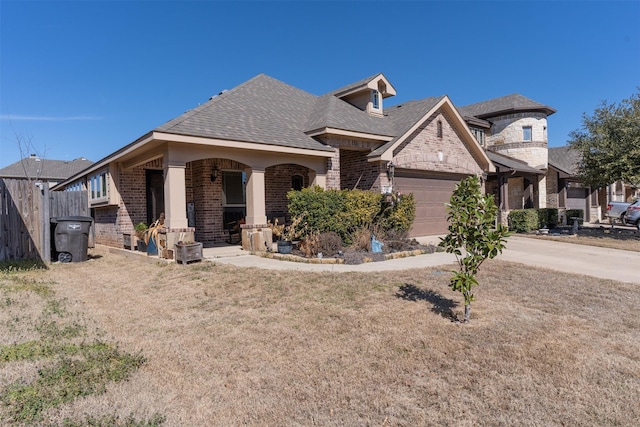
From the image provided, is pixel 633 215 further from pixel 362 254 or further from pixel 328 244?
pixel 328 244

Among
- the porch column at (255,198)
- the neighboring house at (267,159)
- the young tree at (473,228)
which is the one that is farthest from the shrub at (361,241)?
the young tree at (473,228)

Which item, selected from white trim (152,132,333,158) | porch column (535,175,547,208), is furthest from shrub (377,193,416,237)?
porch column (535,175,547,208)

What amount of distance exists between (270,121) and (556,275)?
9.02 m

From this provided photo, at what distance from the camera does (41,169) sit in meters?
33.5

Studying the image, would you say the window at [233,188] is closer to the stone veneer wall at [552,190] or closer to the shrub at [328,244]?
the shrub at [328,244]

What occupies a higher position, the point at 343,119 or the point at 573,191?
the point at 343,119

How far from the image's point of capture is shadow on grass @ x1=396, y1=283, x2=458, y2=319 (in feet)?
16.4

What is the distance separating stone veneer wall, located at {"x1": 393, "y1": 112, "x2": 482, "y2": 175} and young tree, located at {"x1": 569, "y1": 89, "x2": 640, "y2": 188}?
442cm

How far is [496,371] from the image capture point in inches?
130

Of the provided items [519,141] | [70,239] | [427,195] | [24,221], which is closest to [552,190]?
[519,141]

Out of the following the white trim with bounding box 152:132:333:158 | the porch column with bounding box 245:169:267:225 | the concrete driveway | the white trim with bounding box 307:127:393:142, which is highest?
the white trim with bounding box 307:127:393:142

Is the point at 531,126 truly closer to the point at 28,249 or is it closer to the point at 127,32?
the point at 127,32

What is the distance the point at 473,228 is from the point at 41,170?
39973 millimetres

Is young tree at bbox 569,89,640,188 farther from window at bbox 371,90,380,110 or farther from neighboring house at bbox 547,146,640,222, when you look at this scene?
window at bbox 371,90,380,110
